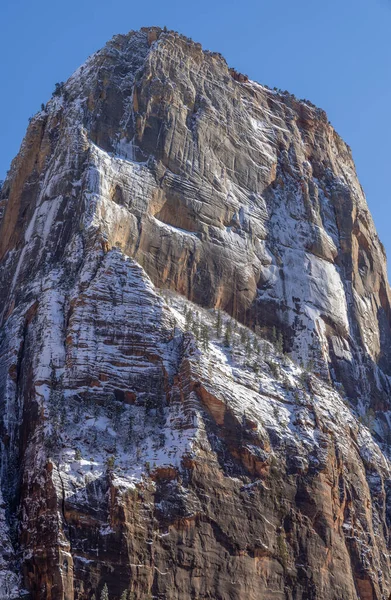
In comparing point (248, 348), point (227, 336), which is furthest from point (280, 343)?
point (227, 336)

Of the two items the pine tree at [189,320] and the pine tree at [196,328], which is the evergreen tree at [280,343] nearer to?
the pine tree at [196,328]

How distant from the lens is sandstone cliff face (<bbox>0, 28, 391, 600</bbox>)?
324ft

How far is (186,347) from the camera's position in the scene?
4348 inches

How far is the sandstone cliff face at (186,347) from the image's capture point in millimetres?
98875

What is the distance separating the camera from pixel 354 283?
140 metres

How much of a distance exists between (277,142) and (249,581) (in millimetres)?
57914

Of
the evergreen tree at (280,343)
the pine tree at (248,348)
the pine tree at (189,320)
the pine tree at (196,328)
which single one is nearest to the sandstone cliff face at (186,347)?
the pine tree at (248,348)

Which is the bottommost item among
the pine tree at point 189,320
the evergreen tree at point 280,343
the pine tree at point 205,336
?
the pine tree at point 205,336

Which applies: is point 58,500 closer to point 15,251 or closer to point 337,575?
point 337,575

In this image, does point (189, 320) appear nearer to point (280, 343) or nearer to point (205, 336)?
point (205, 336)

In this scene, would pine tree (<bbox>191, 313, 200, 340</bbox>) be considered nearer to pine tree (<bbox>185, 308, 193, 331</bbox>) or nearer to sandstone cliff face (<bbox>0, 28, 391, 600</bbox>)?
pine tree (<bbox>185, 308, 193, 331</bbox>)

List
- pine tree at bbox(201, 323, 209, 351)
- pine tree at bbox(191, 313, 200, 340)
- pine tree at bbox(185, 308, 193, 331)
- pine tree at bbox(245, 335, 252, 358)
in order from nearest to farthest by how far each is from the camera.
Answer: pine tree at bbox(201, 323, 209, 351), pine tree at bbox(191, 313, 200, 340), pine tree at bbox(185, 308, 193, 331), pine tree at bbox(245, 335, 252, 358)

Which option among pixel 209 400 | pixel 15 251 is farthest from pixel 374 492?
pixel 15 251

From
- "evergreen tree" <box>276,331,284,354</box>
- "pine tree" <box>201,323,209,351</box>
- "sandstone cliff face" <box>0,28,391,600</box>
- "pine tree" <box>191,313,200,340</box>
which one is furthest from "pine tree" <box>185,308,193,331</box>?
"evergreen tree" <box>276,331,284,354</box>
